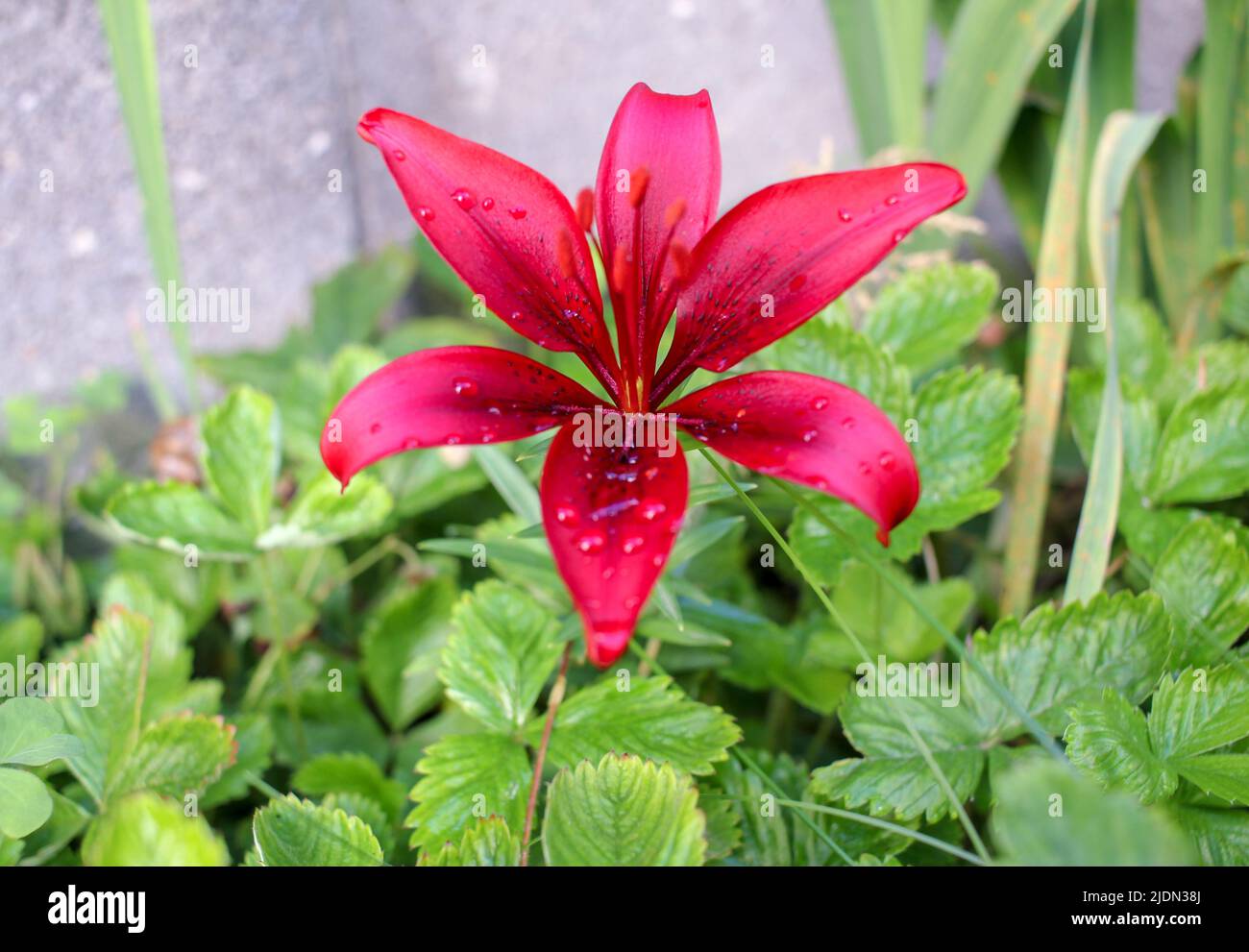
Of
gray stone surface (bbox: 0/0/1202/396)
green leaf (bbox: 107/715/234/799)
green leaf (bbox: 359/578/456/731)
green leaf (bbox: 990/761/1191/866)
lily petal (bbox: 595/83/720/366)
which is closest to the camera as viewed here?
green leaf (bbox: 990/761/1191/866)

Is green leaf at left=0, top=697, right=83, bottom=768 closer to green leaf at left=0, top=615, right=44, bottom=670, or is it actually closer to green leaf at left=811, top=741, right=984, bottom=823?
green leaf at left=0, top=615, right=44, bottom=670

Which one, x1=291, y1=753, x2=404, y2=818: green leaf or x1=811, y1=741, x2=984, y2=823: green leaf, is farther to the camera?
x1=291, y1=753, x2=404, y2=818: green leaf

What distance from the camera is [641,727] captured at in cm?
68

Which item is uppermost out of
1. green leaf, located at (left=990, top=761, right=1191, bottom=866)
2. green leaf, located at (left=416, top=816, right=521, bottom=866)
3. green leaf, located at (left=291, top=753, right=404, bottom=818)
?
green leaf, located at (left=990, top=761, right=1191, bottom=866)

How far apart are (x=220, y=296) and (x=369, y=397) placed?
1054 mm

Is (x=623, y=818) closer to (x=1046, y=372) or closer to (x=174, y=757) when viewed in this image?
(x=174, y=757)

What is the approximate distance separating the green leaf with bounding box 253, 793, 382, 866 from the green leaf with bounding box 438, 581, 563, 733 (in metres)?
0.13

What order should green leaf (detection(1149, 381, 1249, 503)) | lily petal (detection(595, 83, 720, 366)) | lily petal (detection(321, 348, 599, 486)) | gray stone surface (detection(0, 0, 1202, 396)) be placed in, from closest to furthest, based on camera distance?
lily petal (detection(321, 348, 599, 486)), lily petal (detection(595, 83, 720, 366)), green leaf (detection(1149, 381, 1249, 503)), gray stone surface (detection(0, 0, 1202, 396))

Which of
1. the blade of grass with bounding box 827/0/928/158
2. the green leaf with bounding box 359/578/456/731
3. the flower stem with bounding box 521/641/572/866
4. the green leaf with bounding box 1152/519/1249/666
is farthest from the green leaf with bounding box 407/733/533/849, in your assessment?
the blade of grass with bounding box 827/0/928/158

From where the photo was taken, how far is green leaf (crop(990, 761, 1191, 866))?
398mm

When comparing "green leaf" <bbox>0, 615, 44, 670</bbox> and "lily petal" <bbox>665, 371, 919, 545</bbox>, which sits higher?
"lily petal" <bbox>665, 371, 919, 545</bbox>

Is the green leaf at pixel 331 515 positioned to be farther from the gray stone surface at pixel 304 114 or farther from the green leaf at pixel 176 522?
the gray stone surface at pixel 304 114

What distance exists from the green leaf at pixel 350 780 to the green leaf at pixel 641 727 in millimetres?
163
